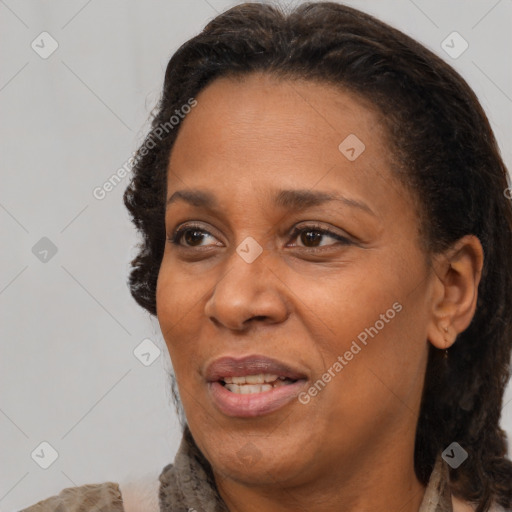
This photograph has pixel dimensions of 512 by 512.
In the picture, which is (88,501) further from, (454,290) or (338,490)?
(454,290)

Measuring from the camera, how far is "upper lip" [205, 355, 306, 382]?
250cm

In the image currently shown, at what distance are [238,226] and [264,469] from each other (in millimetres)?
522

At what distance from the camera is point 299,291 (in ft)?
8.30

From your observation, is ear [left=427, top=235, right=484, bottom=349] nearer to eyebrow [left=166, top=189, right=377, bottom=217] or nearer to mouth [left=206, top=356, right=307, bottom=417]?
eyebrow [left=166, top=189, right=377, bottom=217]

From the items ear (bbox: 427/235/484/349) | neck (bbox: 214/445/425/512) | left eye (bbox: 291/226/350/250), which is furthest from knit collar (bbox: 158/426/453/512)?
left eye (bbox: 291/226/350/250)

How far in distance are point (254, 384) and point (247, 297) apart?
0.19 meters

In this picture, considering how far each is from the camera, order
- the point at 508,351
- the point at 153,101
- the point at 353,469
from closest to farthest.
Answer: the point at 353,469
the point at 508,351
the point at 153,101

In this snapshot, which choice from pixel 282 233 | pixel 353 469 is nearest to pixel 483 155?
pixel 282 233

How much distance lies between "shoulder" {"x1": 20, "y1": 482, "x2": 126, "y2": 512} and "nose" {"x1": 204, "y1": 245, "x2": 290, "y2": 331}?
681 millimetres

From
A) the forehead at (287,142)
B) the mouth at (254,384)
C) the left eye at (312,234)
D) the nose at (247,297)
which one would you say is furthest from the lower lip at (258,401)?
the forehead at (287,142)

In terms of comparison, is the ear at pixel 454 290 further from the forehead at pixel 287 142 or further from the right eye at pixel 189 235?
the right eye at pixel 189 235

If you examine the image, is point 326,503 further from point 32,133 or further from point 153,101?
point 32,133

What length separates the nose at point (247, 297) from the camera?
8.12ft

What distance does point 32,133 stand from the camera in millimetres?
4223
